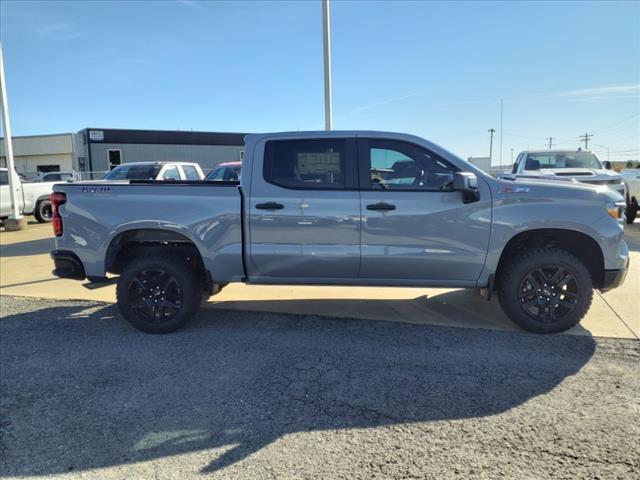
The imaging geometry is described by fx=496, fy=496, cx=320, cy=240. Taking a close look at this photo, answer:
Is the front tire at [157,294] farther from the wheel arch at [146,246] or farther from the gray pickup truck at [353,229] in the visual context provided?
the wheel arch at [146,246]

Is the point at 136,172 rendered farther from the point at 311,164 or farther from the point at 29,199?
the point at 311,164

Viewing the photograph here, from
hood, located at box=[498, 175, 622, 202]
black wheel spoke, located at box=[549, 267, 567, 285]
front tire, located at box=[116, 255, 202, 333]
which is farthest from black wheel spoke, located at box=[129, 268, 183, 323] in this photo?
black wheel spoke, located at box=[549, 267, 567, 285]

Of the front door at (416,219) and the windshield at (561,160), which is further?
the windshield at (561,160)

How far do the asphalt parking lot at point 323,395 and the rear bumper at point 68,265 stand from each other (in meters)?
0.63

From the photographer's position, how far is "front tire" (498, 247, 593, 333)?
15.4 ft

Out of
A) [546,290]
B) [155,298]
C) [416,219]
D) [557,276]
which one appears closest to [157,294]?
[155,298]

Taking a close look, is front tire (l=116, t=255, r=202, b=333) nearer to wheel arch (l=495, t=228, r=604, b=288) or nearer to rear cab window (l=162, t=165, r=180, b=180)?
wheel arch (l=495, t=228, r=604, b=288)

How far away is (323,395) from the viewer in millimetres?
3680

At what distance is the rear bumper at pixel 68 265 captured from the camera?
5.19 meters

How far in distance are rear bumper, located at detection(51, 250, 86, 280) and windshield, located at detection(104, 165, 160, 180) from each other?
713 cm

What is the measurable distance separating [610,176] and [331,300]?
7547mm

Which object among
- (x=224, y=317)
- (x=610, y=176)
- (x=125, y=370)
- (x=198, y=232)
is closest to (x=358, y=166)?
(x=198, y=232)

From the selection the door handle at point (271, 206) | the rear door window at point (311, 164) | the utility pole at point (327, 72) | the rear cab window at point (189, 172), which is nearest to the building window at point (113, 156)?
the rear cab window at point (189, 172)

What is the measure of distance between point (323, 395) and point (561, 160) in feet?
33.7
